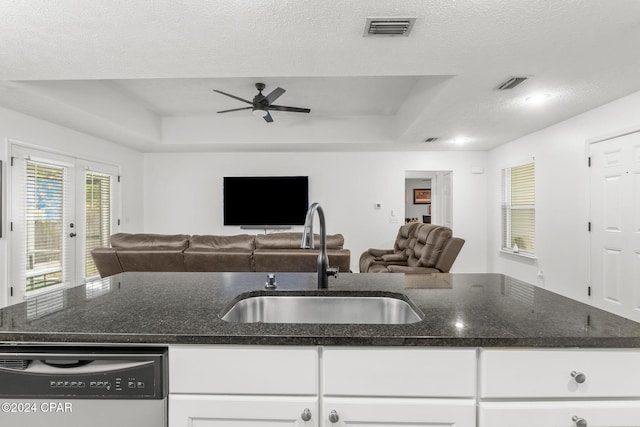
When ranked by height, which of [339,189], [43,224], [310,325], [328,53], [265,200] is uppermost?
[328,53]

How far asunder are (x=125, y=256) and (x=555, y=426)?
3.25 m

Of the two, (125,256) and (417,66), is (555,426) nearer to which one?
(417,66)

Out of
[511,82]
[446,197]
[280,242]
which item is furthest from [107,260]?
[446,197]

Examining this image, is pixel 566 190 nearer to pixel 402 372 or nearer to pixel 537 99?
pixel 537 99

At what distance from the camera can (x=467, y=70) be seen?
2.65m

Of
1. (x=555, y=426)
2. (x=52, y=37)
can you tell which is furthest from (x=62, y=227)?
(x=555, y=426)

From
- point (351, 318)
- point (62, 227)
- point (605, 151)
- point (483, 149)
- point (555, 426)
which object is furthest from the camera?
point (483, 149)

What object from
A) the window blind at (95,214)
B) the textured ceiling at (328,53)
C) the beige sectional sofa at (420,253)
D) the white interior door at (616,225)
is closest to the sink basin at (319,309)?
the textured ceiling at (328,53)

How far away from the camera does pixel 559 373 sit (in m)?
0.87

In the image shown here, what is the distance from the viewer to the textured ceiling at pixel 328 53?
1.88m

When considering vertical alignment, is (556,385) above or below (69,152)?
below

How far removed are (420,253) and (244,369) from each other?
140 inches

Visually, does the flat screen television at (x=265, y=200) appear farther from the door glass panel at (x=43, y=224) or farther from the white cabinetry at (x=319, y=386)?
the white cabinetry at (x=319, y=386)

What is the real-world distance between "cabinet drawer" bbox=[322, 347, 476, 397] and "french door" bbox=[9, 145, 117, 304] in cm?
441
